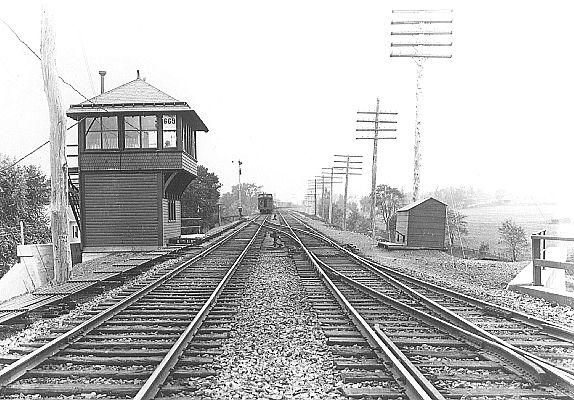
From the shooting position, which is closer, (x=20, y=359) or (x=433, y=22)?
(x=20, y=359)

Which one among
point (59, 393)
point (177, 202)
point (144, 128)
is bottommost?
point (59, 393)

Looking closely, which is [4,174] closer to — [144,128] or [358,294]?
[144,128]

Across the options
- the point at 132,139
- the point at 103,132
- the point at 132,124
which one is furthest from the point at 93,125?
the point at 132,139

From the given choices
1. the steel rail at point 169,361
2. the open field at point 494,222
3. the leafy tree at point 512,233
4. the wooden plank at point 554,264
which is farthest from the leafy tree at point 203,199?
the steel rail at point 169,361

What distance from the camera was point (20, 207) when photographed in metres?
34.3

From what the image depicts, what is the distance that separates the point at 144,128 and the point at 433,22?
13.8 m

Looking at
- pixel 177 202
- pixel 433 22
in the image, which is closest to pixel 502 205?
pixel 433 22

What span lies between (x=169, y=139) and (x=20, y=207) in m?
17.2

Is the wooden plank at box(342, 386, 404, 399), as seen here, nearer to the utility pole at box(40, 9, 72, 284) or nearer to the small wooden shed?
the utility pole at box(40, 9, 72, 284)

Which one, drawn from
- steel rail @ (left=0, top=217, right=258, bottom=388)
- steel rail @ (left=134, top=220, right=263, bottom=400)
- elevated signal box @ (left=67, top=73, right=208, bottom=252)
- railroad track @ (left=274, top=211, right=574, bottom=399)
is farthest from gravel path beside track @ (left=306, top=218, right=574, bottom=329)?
elevated signal box @ (left=67, top=73, right=208, bottom=252)

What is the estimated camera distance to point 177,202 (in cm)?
2664

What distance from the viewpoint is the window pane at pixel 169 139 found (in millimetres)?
22188

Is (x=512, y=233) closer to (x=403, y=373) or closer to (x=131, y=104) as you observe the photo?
(x=131, y=104)

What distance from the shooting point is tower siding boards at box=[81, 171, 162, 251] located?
21.9 m
